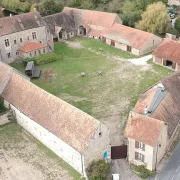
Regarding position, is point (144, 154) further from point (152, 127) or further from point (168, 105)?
point (168, 105)

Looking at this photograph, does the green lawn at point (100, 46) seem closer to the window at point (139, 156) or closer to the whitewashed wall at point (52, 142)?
the whitewashed wall at point (52, 142)

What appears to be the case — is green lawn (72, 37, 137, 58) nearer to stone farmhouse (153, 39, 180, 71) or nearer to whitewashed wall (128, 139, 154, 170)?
stone farmhouse (153, 39, 180, 71)

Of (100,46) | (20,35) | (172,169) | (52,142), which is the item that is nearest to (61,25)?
(100,46)

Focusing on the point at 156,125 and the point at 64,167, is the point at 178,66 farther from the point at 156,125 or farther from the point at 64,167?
the point at 64,167

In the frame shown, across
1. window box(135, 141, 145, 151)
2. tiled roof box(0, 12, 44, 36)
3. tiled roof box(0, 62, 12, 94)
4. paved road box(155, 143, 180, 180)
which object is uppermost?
tiled roof box(0, 12, 44, 36)

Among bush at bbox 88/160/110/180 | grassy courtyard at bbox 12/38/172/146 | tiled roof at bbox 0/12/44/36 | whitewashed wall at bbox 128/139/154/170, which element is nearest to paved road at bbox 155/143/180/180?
whitewashed wall at bbox 128/139/154/170

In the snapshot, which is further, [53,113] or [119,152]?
[53,113]
